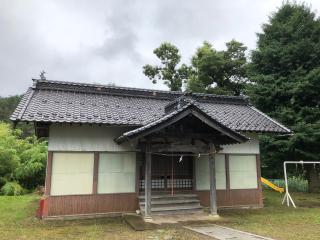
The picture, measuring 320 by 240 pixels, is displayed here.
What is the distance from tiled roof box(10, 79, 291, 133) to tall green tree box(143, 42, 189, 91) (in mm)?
19856

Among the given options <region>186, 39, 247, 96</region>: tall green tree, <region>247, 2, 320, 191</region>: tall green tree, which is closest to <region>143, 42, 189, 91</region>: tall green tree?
<region>186, 39, 247, 96</region>: tall green tree

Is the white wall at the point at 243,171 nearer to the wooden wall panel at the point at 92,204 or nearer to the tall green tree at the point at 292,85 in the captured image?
the wooden wall panel at the point at 92,204

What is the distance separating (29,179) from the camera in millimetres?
17125

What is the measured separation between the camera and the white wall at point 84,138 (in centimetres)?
896

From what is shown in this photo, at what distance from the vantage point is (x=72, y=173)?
898cm

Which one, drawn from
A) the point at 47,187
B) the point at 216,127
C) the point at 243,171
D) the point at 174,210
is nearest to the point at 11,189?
the point at 47,187

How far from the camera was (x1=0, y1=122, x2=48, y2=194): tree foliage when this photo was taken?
15458mm

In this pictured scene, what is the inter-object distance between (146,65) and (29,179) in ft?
73.2

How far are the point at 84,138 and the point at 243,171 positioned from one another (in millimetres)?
7579

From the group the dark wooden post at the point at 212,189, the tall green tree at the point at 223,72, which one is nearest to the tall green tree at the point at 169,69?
the tall green tree at the point at 223,72

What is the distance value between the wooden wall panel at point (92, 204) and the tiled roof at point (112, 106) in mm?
2981

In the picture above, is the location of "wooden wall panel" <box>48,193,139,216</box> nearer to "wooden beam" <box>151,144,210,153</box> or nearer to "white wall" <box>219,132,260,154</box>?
"wooden beam" <box>151,144,210,153</box>

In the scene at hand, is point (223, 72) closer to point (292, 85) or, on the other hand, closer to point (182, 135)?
point (292, 85)

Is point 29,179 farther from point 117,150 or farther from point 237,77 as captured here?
point 237,77
